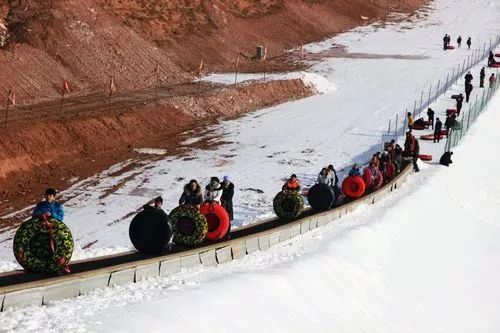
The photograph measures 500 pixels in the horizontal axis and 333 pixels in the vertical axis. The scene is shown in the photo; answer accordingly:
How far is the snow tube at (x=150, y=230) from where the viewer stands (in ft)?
40.3

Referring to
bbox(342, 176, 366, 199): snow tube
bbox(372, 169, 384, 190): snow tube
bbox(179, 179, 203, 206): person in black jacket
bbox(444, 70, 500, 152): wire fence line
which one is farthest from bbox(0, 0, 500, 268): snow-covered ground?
bbox(444, 70, 500, 152): wire fence line

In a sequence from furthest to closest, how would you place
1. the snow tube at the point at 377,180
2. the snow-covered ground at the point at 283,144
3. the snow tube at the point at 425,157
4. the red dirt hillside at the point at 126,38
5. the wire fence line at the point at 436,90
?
the red dirt hillside at the point at 126,38
the wire fence line at the point at 436,90
the snow tube at the point at 425,157
the snow-covered ground at the point at 283,144
the snow tube at the point at 377,180

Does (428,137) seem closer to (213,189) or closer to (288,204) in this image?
(288,204)

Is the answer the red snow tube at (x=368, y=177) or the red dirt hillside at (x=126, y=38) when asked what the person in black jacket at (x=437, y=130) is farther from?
the red dirt hillside at (x=126, y=38)

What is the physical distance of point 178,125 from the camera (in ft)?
117

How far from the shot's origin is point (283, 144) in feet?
108

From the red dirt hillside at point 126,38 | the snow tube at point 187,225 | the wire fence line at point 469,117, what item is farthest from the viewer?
the red dirt hillside at point 126,38

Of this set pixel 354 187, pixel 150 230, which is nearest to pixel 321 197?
pixel 354 187

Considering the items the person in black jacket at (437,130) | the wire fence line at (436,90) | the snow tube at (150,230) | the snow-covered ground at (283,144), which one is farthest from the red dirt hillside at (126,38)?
the snow tube at (150,230)

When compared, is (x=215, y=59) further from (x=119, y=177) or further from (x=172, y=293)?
(x=172, y=293)

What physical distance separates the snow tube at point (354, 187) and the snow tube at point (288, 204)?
3.62 metres

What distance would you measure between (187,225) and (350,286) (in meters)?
3.47

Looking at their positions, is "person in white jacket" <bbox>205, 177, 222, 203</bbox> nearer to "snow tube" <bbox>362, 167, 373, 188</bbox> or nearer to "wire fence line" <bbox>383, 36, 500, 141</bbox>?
"snow tube" <bbox>362, 167, 373, 188</bbox>

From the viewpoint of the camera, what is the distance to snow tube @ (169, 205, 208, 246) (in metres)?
13.4
